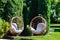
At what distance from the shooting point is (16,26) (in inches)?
703

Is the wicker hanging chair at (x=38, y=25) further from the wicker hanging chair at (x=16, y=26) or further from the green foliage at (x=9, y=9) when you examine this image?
the green foliage at (x=9, y=9)

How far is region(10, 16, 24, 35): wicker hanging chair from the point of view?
17103 mm

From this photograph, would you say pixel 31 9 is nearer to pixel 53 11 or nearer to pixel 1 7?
pixel 1 7

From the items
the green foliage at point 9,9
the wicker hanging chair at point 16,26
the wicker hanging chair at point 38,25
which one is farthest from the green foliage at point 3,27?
the green foliage at point 9,9

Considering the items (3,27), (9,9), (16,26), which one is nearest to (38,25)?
(16,26)

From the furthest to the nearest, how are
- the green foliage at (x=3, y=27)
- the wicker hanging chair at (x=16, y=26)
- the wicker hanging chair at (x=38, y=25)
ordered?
the wicker hanging chair at (x=38, y=25) → the wicker hanging chair at (x=16, y=26) → the green foliage at (x=3, y=27)

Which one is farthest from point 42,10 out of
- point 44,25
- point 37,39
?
point 37,39

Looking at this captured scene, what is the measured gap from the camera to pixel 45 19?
2009 cm

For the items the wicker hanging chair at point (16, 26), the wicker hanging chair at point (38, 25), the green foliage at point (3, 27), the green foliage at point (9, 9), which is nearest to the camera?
A: the green foliage at point (3, 27)

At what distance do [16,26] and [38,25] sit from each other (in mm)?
2185

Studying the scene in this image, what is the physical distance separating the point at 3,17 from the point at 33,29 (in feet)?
9.88

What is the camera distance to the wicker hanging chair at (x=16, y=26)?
56.1 feet

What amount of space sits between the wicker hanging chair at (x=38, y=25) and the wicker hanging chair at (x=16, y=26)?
3.68 ft

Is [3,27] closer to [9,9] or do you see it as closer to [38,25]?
[38,25]
